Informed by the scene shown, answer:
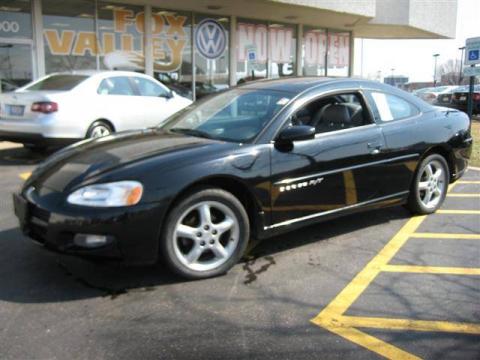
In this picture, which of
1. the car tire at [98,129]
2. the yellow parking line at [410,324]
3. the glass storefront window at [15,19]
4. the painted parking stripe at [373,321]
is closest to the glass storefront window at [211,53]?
the glass storefront window at [15,19]

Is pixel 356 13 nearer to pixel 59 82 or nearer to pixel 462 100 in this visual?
pixel 462 100

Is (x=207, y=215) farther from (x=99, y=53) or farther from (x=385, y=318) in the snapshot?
(x=99, y=53)

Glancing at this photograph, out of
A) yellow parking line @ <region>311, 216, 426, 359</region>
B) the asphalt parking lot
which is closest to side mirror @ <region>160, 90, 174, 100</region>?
the asphalt parking lot

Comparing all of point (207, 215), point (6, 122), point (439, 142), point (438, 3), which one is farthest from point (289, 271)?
point (438, 3)

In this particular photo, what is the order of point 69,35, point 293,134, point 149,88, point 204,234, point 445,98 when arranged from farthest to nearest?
1. point 445,98
2. point 69,35
3. point 149,88
4. point 293,134
5. point 204,234

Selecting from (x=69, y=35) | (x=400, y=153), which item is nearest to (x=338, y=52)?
(x=69, y=35)

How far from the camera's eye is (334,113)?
487cm

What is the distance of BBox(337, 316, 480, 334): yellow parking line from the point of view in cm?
322

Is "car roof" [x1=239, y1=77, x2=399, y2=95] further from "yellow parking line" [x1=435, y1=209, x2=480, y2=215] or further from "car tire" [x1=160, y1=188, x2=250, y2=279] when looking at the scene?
"yellow parking line" [x1=435, y1=209, x2=480, y2=215]

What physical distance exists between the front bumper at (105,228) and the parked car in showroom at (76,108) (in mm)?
5095

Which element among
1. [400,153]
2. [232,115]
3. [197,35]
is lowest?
[400,153]

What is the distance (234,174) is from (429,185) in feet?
8.57

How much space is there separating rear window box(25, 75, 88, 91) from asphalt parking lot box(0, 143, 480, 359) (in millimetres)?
4519

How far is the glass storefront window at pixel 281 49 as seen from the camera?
19109mm
